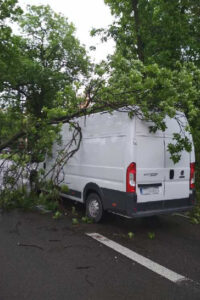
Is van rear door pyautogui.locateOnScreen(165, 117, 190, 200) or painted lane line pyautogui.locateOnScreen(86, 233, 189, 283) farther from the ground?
van rear door pyautogui.locateOnScreen(165, 117, 190, 200)

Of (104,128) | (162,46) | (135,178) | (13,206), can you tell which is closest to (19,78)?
(162,46)

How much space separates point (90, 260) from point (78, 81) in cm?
363

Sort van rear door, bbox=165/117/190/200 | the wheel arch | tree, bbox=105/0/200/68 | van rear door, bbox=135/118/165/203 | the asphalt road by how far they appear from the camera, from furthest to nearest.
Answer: tree, bbox=105/0/200/68 < the wheel arch < van rear door, bbox=165/117/190/200 < van rear door, bbox=135/118/165/203 < the asphalt road

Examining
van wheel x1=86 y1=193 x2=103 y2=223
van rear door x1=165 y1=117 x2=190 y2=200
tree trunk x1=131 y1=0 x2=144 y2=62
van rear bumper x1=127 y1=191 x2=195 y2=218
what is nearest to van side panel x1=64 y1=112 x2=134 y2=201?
van wheel x1=86 y1=193 x2=103 y2=223

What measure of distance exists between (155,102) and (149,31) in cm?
Answer: 648

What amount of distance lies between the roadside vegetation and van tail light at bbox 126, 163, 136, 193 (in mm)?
953

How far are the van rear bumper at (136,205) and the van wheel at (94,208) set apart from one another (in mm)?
300

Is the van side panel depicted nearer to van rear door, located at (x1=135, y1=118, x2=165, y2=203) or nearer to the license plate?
van rear door, located at (x1=135, y1=118, x2=165, y2=203)

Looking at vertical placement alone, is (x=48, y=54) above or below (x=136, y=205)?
above

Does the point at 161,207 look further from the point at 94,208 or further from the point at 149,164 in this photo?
the point at 94,208

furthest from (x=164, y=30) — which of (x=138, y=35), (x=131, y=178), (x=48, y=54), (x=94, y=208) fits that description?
(x=48, y=54)

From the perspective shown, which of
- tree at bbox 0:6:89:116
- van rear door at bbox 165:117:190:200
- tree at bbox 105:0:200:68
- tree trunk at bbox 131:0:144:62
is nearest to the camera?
van rear door at bbox 165:117:190:200

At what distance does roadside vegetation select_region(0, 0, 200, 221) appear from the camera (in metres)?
5.43

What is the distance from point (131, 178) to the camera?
5.27 m
